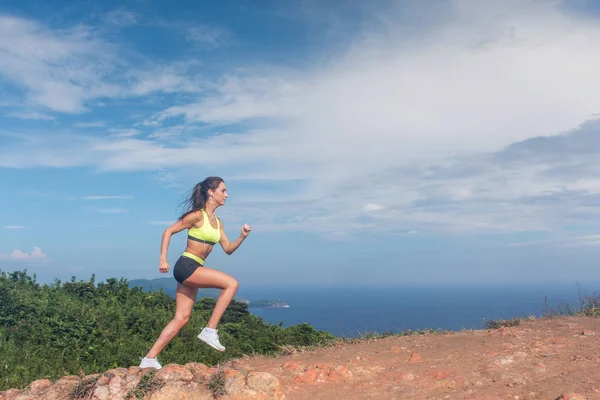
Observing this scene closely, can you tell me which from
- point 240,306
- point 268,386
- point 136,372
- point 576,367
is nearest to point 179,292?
point 136,372

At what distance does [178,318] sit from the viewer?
7.55 m

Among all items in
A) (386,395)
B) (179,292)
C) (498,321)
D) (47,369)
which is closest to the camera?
(386,395)

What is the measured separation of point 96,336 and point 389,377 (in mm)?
6756

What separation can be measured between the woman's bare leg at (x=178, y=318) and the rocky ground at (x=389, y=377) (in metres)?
0.43

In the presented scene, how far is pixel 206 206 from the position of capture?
25.7ft

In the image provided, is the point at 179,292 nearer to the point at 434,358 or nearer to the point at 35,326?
the point at 434,358

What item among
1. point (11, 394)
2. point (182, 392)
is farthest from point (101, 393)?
point (11, 394)

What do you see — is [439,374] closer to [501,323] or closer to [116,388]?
[501,323]

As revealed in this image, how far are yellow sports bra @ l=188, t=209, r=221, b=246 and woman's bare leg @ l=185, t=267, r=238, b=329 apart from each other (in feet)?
1.39

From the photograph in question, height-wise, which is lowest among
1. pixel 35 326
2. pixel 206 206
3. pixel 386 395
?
pixel 386 395

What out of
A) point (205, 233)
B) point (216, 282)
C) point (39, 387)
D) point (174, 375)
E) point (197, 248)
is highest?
point (205, 233)

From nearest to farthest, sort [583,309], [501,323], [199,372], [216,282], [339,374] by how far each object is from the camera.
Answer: [199,372]
[339,374]
[216,282]
[501,323]
[583,309]

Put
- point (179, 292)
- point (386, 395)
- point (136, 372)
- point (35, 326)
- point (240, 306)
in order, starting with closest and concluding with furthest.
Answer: point (386, 395) → point (136, 372) → point (179, 292) → point (35, 326) → point (240, 306)

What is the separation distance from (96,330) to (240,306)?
615 centimetres
